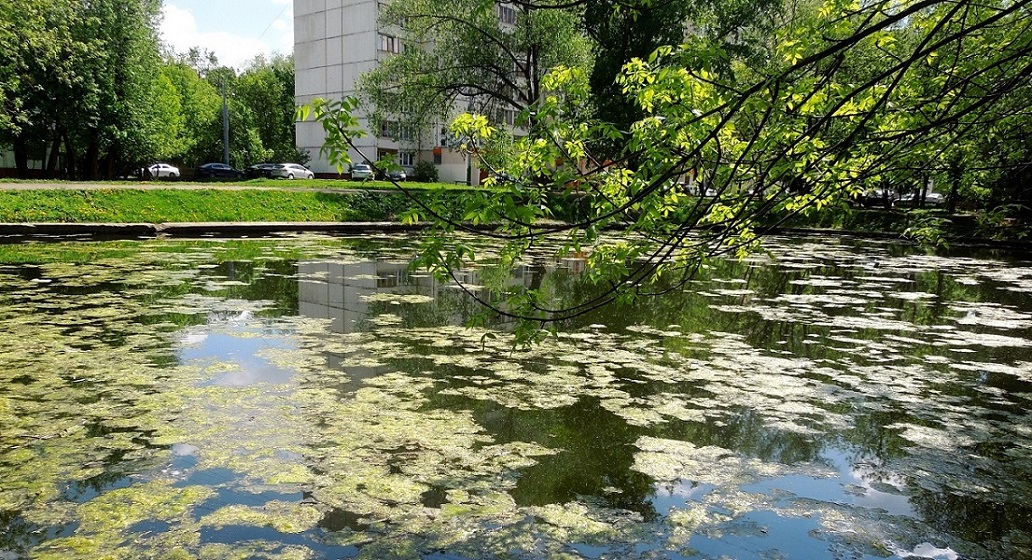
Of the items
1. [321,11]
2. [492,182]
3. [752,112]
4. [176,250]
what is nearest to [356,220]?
[176,250]

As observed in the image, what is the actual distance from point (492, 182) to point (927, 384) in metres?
3.70

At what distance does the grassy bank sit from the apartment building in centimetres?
2178

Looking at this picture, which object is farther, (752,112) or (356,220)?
(356,220)

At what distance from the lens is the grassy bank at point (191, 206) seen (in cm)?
1401

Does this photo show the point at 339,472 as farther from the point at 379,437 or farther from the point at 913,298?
the point at 913,298

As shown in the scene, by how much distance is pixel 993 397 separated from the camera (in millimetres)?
4816

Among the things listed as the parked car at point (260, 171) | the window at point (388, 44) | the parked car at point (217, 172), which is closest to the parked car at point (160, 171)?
the parked car at point (217, 172)

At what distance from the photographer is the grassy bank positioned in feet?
46.0

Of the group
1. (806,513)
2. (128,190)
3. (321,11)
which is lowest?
(806,513)

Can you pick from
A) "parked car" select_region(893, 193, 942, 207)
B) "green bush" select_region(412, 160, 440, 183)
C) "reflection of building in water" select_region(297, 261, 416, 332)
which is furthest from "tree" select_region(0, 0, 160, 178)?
"parked car" select_region(893, 193, 942, 207)

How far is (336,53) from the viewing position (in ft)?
141

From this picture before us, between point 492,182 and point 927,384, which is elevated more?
point 492,182

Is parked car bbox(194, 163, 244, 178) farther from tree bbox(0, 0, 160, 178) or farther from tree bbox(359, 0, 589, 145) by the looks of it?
tree bbox(359, 0, 589, 145)

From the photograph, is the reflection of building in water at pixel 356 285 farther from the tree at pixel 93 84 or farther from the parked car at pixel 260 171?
the parked car at pixel 260 171
